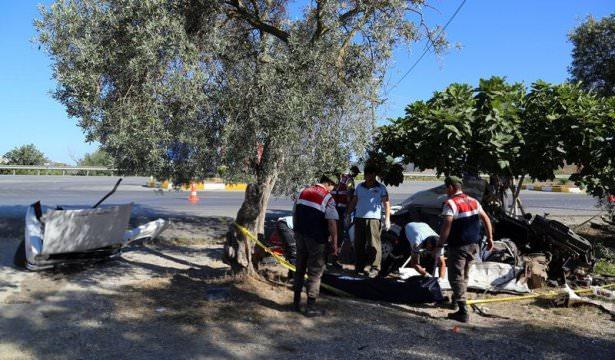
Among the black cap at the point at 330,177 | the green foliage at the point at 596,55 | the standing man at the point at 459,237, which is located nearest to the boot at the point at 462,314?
the standing man at the point at 459,237

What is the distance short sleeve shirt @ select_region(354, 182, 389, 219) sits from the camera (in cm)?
782

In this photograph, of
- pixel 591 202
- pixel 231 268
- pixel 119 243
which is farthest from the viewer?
pixel 591 202

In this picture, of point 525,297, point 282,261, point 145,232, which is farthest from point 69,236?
point 525,297

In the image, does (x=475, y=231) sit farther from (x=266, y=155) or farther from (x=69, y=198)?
(x=69, y=198)

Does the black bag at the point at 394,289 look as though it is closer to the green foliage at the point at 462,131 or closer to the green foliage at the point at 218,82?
the green foliage at the point at 218,82

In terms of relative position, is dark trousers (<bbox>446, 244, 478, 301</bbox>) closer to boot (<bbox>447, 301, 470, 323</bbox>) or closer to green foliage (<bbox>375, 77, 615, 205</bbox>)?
boot (<bbox>447, 301, 470, 323</bbox>)

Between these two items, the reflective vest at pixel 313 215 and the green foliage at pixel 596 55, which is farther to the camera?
the green foliage at pixel 596 55

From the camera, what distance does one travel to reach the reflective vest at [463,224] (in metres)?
6.02

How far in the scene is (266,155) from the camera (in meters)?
6.55

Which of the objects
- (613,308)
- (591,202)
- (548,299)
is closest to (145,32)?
(548,299)

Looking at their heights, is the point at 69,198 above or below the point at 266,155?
below

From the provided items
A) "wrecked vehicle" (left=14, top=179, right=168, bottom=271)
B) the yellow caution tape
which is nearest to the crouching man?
the yellow caution tape

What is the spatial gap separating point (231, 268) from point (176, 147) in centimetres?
203

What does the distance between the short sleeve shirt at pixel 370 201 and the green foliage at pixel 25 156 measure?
46600 mm
